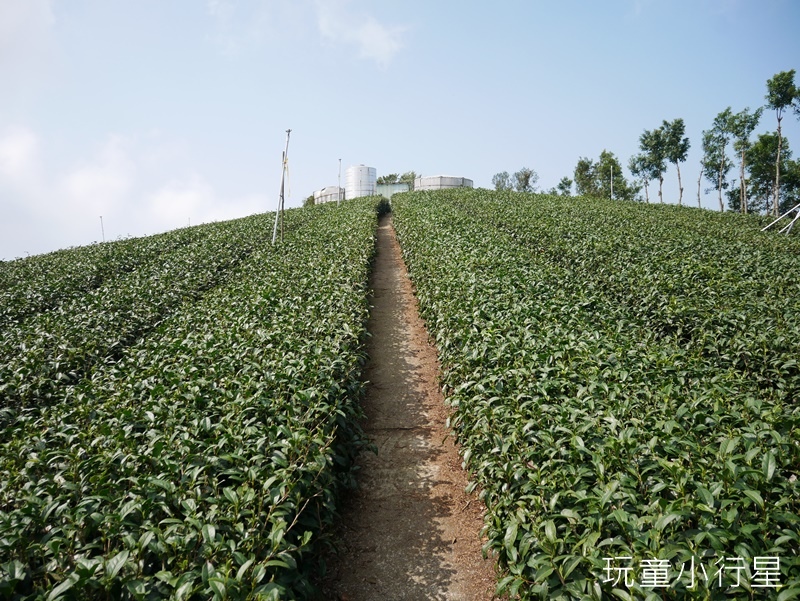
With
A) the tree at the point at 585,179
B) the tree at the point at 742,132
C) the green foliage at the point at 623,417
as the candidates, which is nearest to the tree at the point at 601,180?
the tree at the point at 585,179

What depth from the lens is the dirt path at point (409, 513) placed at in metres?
3.49

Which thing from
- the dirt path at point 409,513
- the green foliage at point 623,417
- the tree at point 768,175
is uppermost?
the tree at point 768,175

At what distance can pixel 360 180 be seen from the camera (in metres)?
41.1

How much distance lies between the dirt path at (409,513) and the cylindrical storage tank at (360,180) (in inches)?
1416

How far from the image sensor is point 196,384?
443cm

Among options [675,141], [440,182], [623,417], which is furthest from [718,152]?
[623,417]

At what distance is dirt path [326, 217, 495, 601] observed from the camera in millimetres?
3486

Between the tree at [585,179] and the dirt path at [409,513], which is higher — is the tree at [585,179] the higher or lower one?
the higher one

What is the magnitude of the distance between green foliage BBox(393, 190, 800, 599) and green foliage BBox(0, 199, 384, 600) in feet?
4.39

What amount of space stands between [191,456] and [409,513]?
2229 millimetres

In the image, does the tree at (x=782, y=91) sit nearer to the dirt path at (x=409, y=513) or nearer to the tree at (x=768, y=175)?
the tree at (x=768, y=175)

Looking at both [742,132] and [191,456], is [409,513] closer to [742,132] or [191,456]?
[191,456]

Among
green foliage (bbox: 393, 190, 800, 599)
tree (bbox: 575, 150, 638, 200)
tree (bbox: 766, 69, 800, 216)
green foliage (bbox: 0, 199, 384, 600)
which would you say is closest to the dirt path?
green foliage (bbox: 0, 199, 384, 600)

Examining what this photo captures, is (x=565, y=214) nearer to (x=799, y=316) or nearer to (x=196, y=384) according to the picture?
(x=799, y=316)
